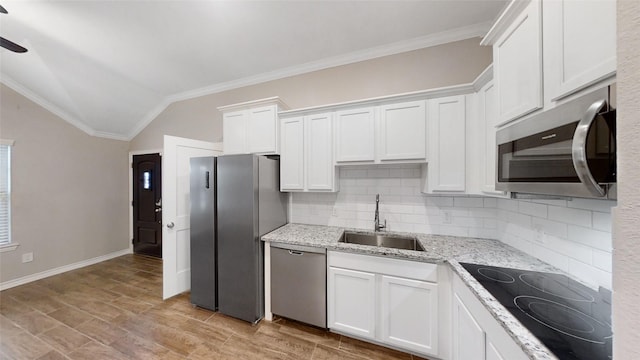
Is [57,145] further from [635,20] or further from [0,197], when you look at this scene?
[635,20]

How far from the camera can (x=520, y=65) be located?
126cm

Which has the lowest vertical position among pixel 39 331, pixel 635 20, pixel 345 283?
pixel 39 331

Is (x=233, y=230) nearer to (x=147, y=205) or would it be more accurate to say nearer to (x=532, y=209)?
(x=532, y=209)

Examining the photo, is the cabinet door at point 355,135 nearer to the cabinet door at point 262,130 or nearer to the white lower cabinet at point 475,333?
the cabinet door at point 262,130

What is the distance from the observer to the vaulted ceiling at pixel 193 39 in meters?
2.03

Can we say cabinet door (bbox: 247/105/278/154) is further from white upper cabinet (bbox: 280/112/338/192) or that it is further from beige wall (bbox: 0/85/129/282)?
beige wall (bbox: 0/85/129/282)

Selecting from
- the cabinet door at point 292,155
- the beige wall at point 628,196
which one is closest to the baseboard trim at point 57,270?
the cabinet door at point 292,155

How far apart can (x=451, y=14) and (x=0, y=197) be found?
595 cm

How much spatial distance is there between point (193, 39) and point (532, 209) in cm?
353

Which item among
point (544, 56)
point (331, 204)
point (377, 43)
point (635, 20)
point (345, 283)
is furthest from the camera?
point (331, 204)

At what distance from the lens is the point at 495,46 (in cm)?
151

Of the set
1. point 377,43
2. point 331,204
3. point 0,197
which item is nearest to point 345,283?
point 331,204

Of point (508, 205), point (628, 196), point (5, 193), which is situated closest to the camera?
point (628, 196)

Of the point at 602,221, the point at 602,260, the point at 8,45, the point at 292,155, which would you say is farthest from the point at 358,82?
the point at 8,45
